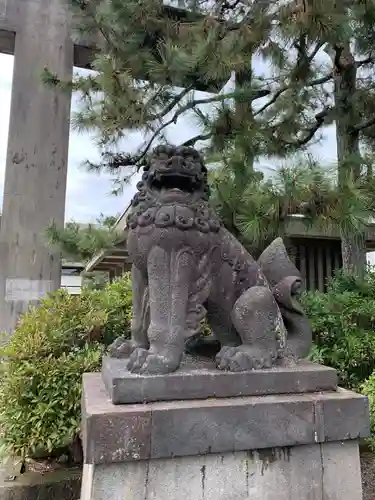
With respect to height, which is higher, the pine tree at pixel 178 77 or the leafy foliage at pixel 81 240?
the pine tree at pixel 178 77

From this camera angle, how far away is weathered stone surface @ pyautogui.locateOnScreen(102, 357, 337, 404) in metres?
1.48

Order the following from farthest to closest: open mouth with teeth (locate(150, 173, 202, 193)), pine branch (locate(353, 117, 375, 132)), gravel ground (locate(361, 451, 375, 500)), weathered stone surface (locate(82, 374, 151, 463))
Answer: pine branch (locate(353, 117, 375, 132))
gravel ground (locate(361, 451, 375, 500))
open mouth with teeth (locate(150, 173, 202, 193))
weathered stone surface (locate(82, 374, 151, 463))

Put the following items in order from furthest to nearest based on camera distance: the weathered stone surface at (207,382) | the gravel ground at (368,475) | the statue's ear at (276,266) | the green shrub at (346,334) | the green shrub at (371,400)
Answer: the green shrub at (346,334) < the green shrub at (371,400) < the gravel ground at (368,475) < the statue's ear at (276,266) < the weathered stone surface at (207,382)

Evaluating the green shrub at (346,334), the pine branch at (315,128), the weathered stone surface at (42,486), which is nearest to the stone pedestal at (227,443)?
the weathered stone surface at (42,486)

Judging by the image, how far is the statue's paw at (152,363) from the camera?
1519 millimetres

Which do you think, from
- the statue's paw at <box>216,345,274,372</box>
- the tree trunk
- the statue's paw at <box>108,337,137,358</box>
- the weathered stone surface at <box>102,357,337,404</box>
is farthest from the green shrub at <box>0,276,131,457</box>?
the tree trunk

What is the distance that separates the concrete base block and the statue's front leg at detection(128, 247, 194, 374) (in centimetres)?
34

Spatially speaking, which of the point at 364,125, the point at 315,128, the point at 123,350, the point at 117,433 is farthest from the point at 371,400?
the point at 315,128

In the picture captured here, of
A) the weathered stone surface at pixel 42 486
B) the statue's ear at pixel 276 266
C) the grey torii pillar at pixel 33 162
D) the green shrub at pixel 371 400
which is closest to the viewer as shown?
the statue's ear at pixel 276 266

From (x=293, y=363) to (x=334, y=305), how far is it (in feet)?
5.21

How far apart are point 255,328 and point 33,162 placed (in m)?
3.01

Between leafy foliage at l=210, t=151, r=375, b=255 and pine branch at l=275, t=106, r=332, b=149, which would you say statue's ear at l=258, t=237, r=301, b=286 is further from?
pine branch at l=275, t=106, r=332, b=149

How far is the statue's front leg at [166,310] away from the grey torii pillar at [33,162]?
2326 millimetres

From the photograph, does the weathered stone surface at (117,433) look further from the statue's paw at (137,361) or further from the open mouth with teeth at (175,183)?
→ the open mouth with teeth at (175,183)
